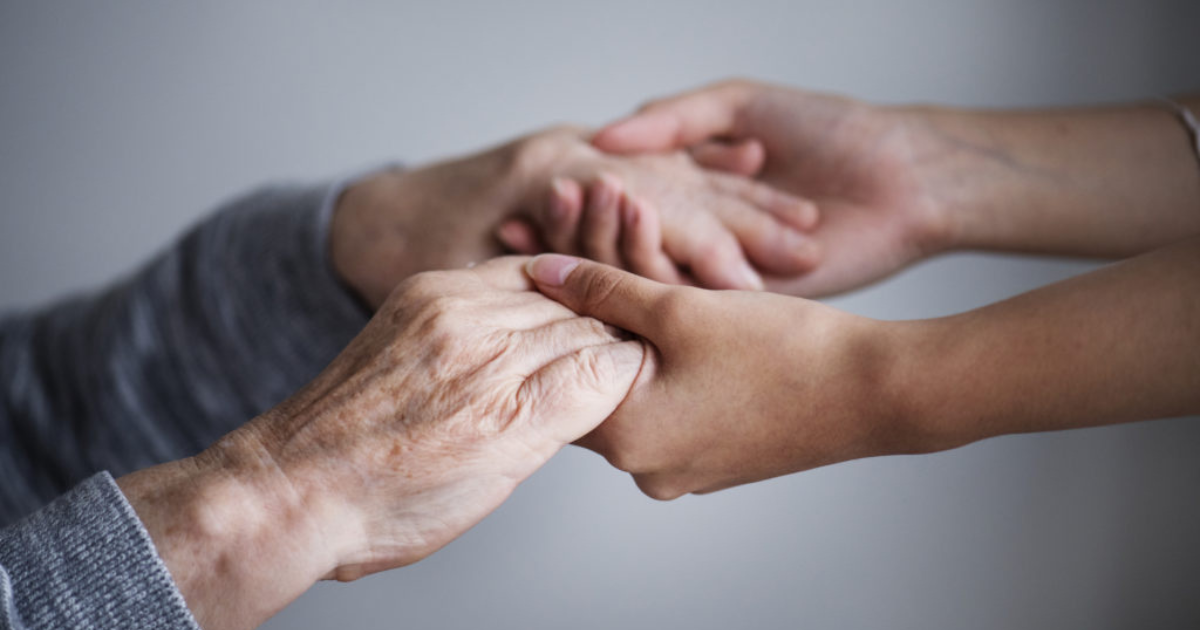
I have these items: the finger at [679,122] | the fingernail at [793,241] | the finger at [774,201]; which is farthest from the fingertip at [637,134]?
the fingernail at [793,241]

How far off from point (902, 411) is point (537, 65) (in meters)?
1.03

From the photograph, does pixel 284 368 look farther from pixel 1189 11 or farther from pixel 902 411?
pixel 1189 11

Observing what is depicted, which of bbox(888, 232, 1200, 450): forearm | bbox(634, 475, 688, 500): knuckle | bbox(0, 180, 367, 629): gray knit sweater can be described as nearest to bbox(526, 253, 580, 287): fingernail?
bbox(634, 475, 688, 500): knuckle

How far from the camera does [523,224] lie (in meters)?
1.13

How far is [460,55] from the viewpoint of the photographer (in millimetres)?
1472

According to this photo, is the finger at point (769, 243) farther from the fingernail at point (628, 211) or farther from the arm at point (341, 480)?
the arm at point (341, 480)

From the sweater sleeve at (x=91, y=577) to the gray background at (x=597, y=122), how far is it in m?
0.90

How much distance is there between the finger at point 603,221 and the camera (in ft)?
3.50

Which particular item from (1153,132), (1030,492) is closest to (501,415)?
(1153,132)

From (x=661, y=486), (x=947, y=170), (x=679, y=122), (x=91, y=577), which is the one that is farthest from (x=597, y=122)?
(x=91, y=577)

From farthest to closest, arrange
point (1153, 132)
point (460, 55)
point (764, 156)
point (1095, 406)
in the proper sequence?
1. point (460, 55)
2. point (764, 156)
3. point (1153, 132)
4. point (1095, 406)

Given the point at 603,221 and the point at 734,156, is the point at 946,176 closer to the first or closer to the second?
the point at 734,156

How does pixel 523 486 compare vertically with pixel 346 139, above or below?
below

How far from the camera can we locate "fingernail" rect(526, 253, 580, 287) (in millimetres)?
823
